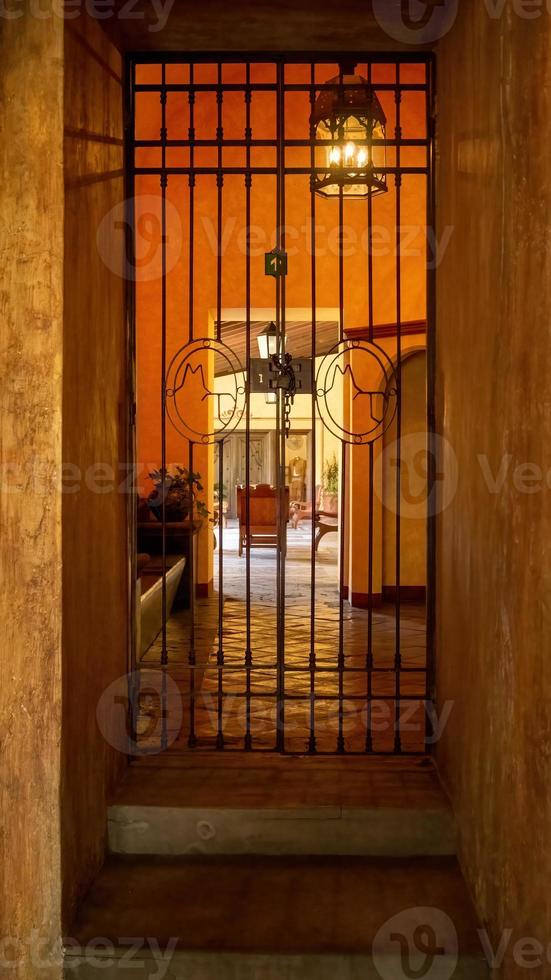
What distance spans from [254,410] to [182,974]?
19.2 metres

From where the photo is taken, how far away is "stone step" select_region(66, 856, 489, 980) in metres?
2.47

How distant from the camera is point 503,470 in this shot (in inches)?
91.7

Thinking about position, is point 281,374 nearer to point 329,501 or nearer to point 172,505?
point 172,505

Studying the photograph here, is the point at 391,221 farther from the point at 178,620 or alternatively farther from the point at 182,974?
the point at 182,974

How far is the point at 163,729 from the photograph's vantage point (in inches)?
150

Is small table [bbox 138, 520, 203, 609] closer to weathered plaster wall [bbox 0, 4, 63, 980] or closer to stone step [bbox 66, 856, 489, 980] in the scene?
stone step [bbox 66, 856, 489, 980]

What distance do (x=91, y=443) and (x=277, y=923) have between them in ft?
5.50

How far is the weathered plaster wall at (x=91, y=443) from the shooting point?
261 cm

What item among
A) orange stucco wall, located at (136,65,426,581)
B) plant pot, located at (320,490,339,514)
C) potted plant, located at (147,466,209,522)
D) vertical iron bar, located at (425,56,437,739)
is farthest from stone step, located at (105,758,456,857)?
plant pot, located at (320,490,339,514)

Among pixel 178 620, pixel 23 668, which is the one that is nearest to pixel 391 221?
pixel 178 620

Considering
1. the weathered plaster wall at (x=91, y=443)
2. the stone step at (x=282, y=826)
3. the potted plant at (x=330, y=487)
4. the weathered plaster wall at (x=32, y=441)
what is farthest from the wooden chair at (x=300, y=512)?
the weathered plaster wall at (x=32, y=441)

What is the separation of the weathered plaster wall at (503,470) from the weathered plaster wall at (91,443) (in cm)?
127

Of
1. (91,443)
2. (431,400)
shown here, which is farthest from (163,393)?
(431,400)

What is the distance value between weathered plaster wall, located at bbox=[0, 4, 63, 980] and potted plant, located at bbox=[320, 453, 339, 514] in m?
11.6
